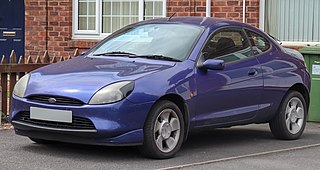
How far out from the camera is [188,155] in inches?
299

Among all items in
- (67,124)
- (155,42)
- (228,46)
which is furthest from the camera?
(228,46)

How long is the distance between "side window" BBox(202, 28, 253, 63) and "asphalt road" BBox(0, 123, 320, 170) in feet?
3.50

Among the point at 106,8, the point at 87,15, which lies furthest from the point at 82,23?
the point at 106,8

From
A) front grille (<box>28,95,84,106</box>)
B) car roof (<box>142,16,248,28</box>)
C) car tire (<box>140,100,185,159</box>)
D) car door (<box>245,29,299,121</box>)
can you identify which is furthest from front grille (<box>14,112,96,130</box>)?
car door (<box>245,29,299,121</box>)

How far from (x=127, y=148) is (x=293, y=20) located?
5852 mm

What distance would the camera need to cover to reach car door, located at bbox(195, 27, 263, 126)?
7648 millimetres

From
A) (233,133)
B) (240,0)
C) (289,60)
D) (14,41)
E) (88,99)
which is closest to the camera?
(88,99)

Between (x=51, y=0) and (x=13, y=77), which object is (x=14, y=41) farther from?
(x=13, y=77)

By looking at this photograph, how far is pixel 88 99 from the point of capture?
684 cm

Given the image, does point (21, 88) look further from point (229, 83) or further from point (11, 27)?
point (11, 27)

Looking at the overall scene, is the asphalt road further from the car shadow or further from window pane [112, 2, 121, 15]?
window pane [112, 2, 121, 15]

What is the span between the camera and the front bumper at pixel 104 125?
22.3 feet

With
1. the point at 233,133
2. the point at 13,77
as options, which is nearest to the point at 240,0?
the point at 233,133

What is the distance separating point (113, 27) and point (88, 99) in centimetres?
745
